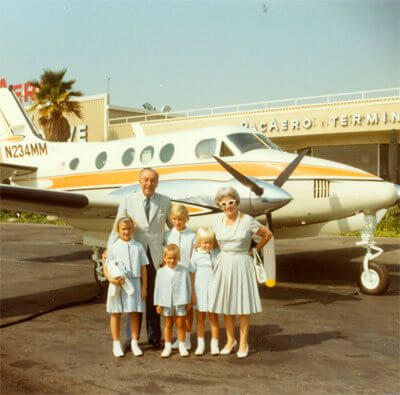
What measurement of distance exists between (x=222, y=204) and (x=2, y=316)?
448 centimetres

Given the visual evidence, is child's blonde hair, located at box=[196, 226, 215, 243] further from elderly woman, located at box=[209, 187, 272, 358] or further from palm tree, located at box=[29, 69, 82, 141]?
palm tree, located at box=[29, 69, 82, 141]

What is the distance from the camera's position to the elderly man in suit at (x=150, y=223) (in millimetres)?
6465

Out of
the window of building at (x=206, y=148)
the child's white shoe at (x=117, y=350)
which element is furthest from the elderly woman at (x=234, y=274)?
the window of building at (x=206, y=148)

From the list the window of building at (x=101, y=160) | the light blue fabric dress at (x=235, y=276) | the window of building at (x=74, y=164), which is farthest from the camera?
the window of building at (x=74, y=164)

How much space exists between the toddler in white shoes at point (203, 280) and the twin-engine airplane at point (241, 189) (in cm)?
174

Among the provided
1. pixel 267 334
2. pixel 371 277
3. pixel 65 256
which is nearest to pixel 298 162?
pixel 371 277

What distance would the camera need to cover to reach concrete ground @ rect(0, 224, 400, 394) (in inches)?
206

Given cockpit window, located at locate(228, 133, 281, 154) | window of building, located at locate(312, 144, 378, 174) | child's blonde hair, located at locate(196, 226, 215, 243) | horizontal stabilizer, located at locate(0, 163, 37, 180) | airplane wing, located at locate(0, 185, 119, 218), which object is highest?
A: window of building, located at locate(312, 144, 378, 174)

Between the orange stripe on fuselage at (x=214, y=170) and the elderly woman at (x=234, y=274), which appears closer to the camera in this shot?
the elderly woman at (x=234, y=274)

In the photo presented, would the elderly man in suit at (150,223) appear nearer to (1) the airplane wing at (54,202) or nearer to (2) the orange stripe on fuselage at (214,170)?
(1) the airplane wing at (54,202)

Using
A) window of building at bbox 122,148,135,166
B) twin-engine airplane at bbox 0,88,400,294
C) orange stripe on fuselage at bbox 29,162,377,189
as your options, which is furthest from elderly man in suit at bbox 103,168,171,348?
window of building at bbox 122,148,135,166

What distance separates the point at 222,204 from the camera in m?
6.19

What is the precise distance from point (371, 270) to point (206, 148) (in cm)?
402

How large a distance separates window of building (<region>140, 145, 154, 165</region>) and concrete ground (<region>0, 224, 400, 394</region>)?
294cm
